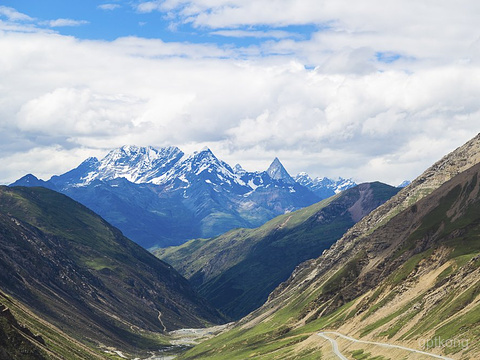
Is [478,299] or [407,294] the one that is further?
[407,294]

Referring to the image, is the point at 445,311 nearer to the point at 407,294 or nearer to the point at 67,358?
the point at 407,294

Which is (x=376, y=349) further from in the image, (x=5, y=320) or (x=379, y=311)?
(x=5, y=320)

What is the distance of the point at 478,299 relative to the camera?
138875mm

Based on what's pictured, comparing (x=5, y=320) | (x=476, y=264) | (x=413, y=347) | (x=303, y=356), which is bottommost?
(x=303, y=356)

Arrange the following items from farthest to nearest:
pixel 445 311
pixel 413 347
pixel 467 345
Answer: pixel 445 311 < pixel 413 347 < pixel 467 345

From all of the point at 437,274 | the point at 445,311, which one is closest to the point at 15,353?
the point at 445,311

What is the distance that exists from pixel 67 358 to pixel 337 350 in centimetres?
7719

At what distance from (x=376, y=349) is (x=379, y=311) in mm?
46744

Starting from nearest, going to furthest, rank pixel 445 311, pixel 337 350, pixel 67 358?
pixel 445 311
pixel 67 358
pixel 337 350

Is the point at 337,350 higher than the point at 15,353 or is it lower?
lower

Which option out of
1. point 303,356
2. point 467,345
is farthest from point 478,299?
point 303,356

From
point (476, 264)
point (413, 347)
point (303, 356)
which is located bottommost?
point (303, 356)

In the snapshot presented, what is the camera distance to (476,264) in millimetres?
165375

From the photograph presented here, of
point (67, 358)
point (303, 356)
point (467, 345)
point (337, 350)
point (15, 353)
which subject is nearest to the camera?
point (15, 353)
